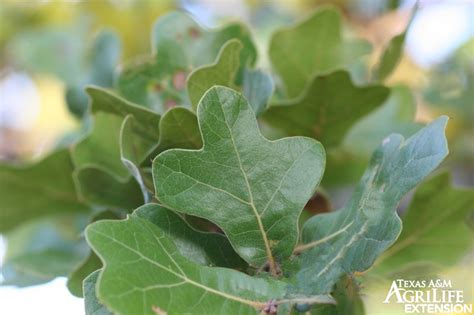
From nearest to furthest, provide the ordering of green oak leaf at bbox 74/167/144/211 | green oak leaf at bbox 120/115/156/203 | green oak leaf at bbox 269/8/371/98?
green oak leaf at bbox 120/115/156/203, green oak leaf at bbox 74/167/144/211, green oak leaf at bbox 269/8/371/98

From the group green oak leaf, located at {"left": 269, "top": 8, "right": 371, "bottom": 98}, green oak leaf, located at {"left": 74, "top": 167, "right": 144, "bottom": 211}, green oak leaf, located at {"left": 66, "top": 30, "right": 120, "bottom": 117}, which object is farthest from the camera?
green oak leaf, located at {"left": 66, "top": 30, "right": 120, "bottom": 117}

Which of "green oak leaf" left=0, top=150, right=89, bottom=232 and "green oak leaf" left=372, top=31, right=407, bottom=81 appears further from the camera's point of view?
"green oak leaf" left=0, top=150, right=89, bottom=232

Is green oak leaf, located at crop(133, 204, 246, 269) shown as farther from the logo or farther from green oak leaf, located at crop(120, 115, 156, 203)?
the logo

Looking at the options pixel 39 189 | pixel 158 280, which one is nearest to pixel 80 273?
pixel 158 280

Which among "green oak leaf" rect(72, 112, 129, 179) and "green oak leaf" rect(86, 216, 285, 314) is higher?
"green oak leaf" rect(72, 112, 129, 179)

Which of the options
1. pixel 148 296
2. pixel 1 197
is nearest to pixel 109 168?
pixel 1 197

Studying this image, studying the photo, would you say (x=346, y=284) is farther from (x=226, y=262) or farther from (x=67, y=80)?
(x=67, y=80)

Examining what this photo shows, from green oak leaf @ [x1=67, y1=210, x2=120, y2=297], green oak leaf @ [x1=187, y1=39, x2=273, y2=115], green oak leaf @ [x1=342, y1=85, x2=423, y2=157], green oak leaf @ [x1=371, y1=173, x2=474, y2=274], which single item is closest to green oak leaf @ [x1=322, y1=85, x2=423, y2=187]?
green oak leaf @ [x1=342, y1=85, x2=423, y2=157]

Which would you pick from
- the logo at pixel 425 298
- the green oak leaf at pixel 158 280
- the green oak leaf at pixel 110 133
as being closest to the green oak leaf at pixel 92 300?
the green oak leaf at pixel 158 280
